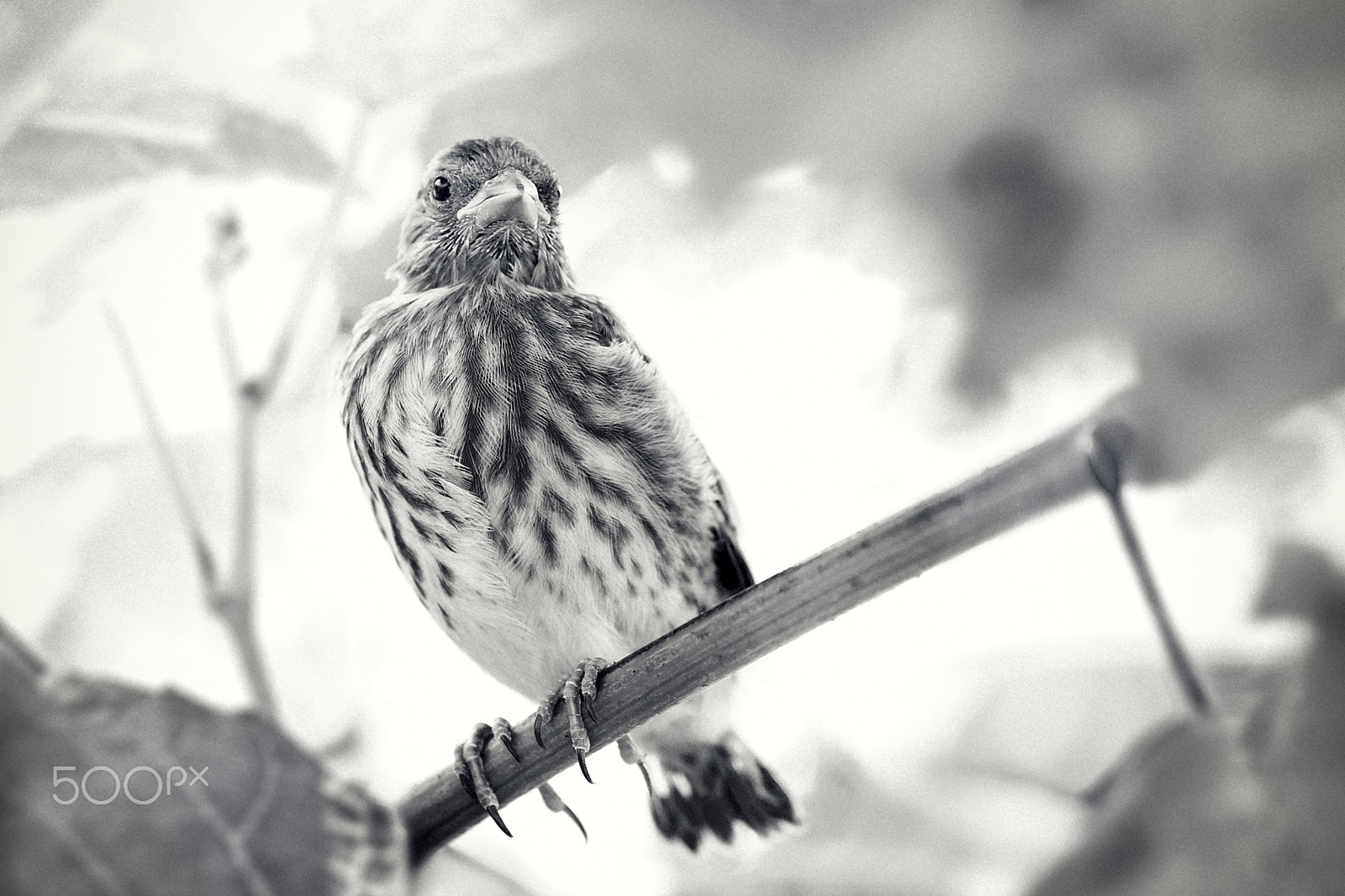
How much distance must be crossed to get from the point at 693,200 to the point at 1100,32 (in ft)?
1.45

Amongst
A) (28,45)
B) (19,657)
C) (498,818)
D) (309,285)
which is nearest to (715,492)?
(498,818)

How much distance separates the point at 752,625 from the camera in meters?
0.80

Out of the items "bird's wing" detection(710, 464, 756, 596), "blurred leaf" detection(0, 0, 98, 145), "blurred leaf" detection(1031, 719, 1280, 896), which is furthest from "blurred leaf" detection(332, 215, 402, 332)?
"blurred leaf" detection(1031, 719, 1280, 896)

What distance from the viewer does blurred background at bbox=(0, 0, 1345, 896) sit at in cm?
96

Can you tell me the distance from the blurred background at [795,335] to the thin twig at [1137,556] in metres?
0.01

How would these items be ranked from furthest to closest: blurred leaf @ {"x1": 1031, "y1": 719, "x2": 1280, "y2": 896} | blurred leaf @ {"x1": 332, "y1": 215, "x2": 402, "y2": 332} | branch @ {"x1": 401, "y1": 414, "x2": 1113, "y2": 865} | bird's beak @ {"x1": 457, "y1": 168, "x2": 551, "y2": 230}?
blurred leaf @ {"x1": 332, "y1": 215, "x2": 402, "y2": 332} < bird's beak @ {"x1": 457, "y1": 168, "x2": 551, "y2": 230} < blurred leaf @ {"x1": 1031, "y1": 719, "x2": 1280, "y2": 896} < branch @ {"x1": 401, "y1": 414, "x2": 1113, "y2": 865}

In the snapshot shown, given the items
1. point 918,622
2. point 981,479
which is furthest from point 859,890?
point 981,479

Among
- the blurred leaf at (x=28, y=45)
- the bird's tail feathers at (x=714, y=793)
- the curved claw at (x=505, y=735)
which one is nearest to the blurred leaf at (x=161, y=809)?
the curved claw at (x=505, y=735)

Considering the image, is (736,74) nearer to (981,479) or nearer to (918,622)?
(981,479)

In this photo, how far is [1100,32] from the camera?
0.98m

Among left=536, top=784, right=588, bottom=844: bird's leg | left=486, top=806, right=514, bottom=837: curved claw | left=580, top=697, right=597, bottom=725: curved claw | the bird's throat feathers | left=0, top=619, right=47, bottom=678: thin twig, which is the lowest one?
left=486, top=806, right=514, bottom=837: curved claw

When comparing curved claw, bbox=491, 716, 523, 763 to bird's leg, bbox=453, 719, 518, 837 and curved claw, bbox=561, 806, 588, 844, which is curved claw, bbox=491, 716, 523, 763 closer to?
bird's leg, bbox=453, 719, 518, 837

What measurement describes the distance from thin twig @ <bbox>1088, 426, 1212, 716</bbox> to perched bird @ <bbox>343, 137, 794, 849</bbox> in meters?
0.39

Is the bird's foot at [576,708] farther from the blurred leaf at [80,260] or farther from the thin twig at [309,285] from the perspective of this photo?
the blurred leaf at [80,260]
